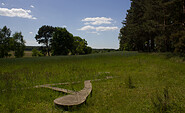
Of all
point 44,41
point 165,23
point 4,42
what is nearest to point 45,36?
point 44,41

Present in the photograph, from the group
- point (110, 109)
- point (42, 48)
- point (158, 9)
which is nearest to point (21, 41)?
point (42, 48)

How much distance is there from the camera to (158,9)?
23156mm

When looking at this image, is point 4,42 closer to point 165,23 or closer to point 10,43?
point 10,43

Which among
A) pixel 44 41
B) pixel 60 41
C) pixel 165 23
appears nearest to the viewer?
pixel 165 23

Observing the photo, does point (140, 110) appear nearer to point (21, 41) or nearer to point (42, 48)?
point (42, 48)

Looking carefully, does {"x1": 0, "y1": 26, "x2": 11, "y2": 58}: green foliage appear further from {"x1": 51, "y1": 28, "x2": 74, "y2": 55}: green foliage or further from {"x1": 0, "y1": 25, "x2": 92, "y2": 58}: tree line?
{"x1": 51, "y1": 28, "x2": 74, "y2": 55}: green foliage

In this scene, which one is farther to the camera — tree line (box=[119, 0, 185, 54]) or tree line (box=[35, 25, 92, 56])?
tree line (box=[35, 25, 92, 56])

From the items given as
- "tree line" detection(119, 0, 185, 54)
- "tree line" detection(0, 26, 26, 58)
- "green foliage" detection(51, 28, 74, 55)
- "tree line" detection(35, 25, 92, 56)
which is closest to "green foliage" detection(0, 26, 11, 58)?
"tree line" detection(0, 26, 26, 58)

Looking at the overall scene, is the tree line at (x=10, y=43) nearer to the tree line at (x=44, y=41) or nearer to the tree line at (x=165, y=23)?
the tree line at (x=44, y=41)

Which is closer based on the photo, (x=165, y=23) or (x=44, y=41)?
(x=165, y=23)

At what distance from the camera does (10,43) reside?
46844 millimetres

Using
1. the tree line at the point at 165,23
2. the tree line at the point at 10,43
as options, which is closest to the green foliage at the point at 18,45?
the tree line at the point at 10,43

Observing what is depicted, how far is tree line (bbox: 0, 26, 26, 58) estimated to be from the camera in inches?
1776

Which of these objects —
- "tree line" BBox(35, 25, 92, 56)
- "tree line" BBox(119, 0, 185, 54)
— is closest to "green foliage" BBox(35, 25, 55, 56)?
"tree line" BBox(35, 25, 92, 56)
